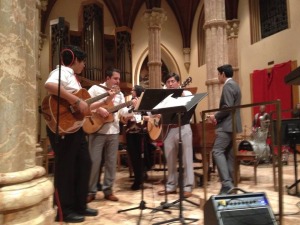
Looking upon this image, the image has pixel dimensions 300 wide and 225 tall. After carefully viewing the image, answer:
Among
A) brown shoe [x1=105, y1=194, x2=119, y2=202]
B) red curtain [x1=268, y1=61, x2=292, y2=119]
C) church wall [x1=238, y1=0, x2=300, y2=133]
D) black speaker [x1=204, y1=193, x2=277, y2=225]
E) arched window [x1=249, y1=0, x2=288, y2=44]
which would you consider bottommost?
brown shoe [x1=105, y1=194, x2=119, y2=202]

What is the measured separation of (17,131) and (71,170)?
1.01 metres

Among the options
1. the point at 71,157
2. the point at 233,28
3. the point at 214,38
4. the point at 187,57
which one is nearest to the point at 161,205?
the point at 71,157

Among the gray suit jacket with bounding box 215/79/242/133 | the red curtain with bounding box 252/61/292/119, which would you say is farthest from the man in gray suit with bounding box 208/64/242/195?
the red curtain with bounding box 252/61/292/119

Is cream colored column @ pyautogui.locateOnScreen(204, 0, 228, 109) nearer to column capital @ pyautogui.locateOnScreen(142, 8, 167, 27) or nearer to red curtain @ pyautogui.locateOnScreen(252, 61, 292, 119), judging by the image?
red curtain @ pyautogui.locateOnScreen(252, 61, 292, 119)

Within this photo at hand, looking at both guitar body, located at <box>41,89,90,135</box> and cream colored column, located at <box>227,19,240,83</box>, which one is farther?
cream colored column, located at <box>227,19,240,83</box>

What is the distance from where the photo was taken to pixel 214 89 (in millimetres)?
7344

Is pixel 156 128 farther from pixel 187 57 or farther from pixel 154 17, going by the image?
pixel 187 57

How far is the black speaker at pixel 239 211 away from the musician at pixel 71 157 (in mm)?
1477

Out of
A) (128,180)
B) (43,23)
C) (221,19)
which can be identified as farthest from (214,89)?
(43,23)

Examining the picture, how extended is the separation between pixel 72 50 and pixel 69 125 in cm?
83

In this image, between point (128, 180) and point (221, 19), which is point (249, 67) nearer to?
point (221, 19)

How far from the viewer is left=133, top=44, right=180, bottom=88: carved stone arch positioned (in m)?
14.3

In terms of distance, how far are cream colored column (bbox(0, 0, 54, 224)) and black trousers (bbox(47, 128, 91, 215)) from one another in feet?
2.05

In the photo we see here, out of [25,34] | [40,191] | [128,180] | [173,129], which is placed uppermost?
[25,34]
